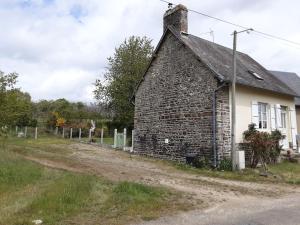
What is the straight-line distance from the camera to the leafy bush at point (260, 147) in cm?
1499

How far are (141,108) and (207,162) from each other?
19.6ft

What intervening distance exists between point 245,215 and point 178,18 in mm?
13316

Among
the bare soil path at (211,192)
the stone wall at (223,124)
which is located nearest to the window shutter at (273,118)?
the stone wall at (223,124)

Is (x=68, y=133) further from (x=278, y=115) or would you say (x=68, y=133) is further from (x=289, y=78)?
(x=289, y=78)

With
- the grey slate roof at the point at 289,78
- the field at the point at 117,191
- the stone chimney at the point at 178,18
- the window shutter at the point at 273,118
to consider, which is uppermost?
the stone chimney at the point at 178,18

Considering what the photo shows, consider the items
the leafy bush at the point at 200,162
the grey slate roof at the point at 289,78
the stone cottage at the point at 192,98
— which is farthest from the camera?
the grey slate roof at the point at 289,78

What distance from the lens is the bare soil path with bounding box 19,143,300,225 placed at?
7.18m

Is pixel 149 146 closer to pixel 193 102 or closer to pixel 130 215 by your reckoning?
pixel 193 102

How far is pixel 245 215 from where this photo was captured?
737cm

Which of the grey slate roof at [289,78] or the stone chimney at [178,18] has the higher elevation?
the stone chimney at [178,18]

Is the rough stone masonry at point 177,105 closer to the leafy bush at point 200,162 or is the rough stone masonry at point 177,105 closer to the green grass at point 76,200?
the leafy bush at point 200,162

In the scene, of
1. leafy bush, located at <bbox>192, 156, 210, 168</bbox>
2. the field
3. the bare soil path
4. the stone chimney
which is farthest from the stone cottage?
the field

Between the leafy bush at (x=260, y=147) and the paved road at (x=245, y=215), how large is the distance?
622 cm

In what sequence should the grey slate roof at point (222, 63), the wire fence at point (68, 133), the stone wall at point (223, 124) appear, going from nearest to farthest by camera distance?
the stone wall at point (223, 124), the grey slate roof at point (222, 63), the wire fence at point (68, 133)
